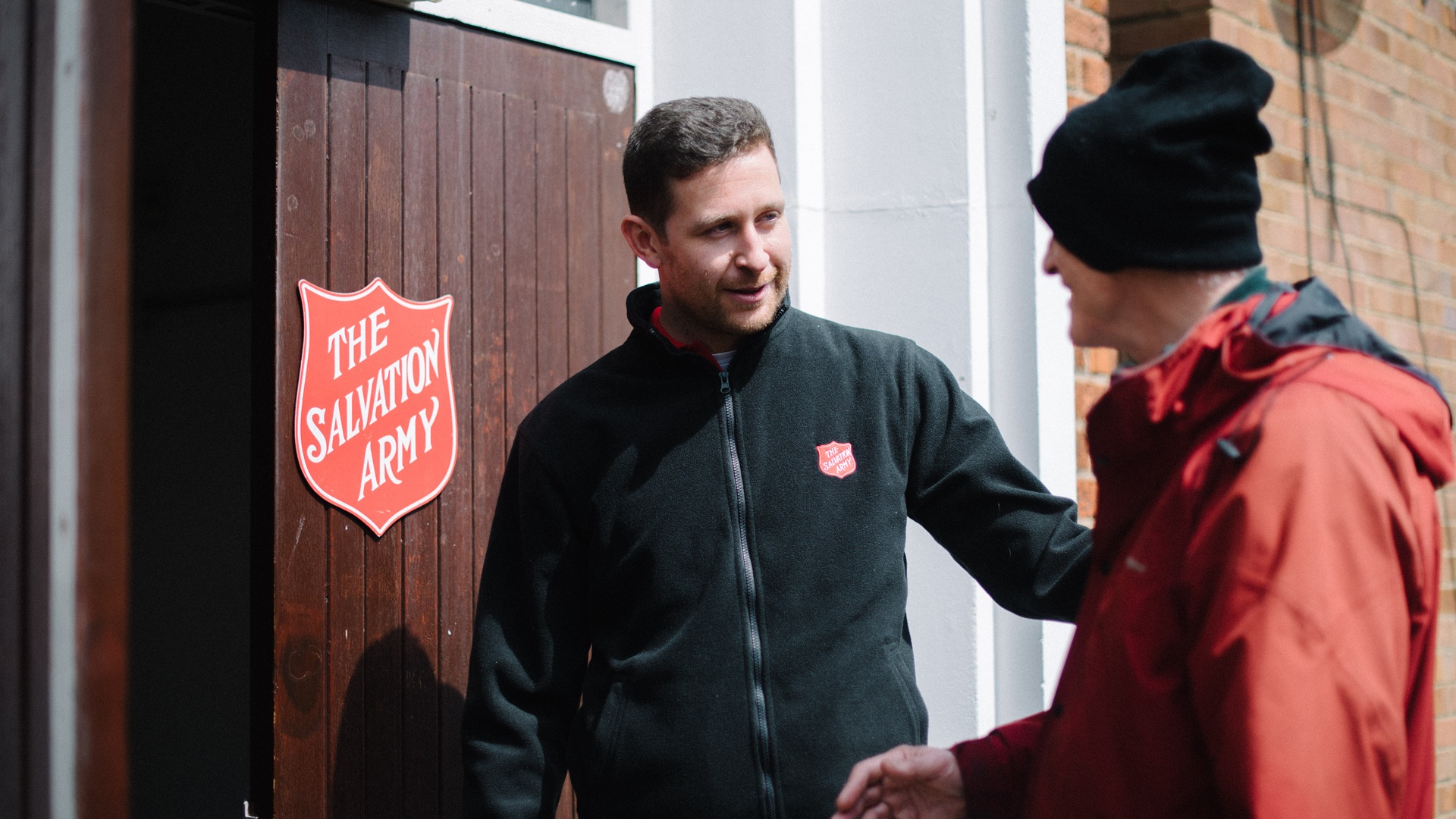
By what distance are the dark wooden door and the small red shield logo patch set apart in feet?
3.53

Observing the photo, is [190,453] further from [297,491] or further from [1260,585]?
[1260,585]

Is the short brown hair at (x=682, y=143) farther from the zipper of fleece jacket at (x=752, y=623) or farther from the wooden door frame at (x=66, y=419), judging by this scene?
the wooden door frame at (x=66, y=419)

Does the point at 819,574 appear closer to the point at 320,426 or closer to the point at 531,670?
the point at 531,670

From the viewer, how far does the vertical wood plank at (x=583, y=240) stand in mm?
3068

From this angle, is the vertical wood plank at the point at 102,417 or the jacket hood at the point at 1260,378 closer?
the vertical wood plank at the point at 102,417

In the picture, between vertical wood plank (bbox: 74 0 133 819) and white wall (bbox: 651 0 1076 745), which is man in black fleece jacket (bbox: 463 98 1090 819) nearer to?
white wall (bbox: 651 0 1076 745)

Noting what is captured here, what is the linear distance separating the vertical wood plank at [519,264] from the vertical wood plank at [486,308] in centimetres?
2

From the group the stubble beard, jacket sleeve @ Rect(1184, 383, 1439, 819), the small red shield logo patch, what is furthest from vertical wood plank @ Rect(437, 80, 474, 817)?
jacket sleeve @ Rect(1184, 383, 1439, 819)

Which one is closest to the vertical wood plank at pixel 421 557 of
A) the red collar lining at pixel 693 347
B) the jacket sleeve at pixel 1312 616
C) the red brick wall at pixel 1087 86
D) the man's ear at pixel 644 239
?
the man's ear at pixel 644 239

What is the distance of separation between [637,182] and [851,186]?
1083 millimetres

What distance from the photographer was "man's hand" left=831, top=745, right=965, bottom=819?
1657 mm

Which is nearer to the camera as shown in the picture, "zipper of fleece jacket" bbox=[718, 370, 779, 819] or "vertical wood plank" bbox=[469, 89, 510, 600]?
"zipper of fleece jacket" bbox=[718, 370, 779, 819]

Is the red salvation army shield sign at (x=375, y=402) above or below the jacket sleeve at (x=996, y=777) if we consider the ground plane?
above

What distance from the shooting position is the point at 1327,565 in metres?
1.05
